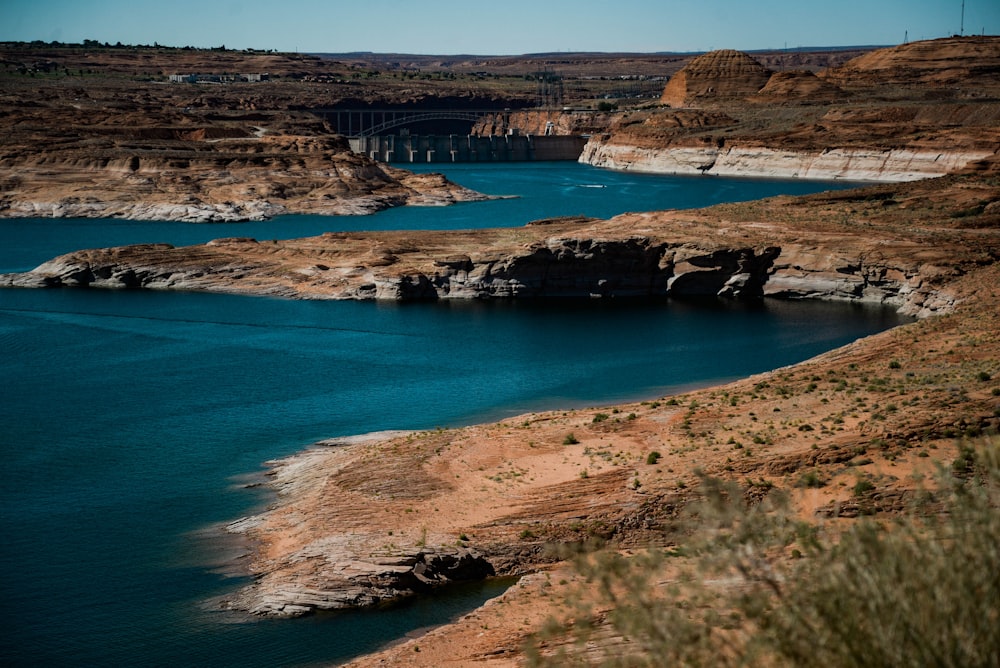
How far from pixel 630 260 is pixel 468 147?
5014 inches

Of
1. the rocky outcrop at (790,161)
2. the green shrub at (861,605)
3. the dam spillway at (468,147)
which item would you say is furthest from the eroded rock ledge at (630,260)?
the dam spillway at (468,147)

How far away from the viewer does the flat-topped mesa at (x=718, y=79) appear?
187 meters

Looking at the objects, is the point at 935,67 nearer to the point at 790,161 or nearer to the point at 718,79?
the point at 718,79

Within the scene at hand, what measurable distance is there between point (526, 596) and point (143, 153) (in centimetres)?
9750

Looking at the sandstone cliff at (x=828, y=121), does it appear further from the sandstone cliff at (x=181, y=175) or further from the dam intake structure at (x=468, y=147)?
the sandstone cliff at (x=181, y=175)

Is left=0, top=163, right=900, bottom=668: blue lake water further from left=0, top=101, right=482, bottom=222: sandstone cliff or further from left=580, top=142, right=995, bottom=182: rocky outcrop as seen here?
left=580, top=142, right=995, bottom=182: rocky outcrop

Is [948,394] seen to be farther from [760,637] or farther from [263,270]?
[263,270]

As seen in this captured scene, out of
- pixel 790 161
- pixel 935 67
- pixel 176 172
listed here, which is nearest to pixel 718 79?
pixel 935 67

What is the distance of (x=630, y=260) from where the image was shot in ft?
214

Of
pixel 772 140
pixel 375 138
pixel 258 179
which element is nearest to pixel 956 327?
pixel 258 179

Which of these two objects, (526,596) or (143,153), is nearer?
(526,596)

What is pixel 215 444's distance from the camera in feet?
126

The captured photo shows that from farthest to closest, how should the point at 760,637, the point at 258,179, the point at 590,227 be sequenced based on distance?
the point at 258,179
the point at 590,227
the point at 760,637

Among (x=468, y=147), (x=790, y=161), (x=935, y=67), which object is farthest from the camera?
(x=468, y=147)
